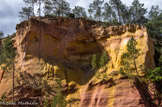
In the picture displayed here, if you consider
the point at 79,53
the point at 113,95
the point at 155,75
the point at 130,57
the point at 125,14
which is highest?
the point at 125,14

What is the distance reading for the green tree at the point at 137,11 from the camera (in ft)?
150

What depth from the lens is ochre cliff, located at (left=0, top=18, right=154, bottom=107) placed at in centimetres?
2475

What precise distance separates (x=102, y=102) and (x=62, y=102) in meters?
5.28

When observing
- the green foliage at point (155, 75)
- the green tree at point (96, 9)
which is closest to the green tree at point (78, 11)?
the green tree at point (96, 9)

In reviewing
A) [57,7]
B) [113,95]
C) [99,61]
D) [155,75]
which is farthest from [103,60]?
[57,7]

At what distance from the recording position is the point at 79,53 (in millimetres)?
34250

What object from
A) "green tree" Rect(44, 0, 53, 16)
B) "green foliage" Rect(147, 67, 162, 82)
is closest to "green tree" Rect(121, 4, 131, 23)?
"green tree" Rect(44, 0, 53, 16)

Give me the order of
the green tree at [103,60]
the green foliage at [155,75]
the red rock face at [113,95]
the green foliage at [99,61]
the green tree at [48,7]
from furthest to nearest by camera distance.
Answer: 1. the green tree at [48,7]
2. the green foliage at [99,61]
3. the green tree at [103,60]
4. the green foliage at [155,75]
5. the red rock face at [113,95]

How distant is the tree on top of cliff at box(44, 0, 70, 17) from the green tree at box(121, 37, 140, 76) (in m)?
20.2

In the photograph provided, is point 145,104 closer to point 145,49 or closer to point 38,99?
point 145,49

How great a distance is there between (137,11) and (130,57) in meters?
23.8

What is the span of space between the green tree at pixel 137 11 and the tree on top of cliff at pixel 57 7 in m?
16.2

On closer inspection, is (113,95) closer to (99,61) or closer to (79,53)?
(99,61)

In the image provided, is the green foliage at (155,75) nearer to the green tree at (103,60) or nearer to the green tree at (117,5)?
the green tree at (103,60)
